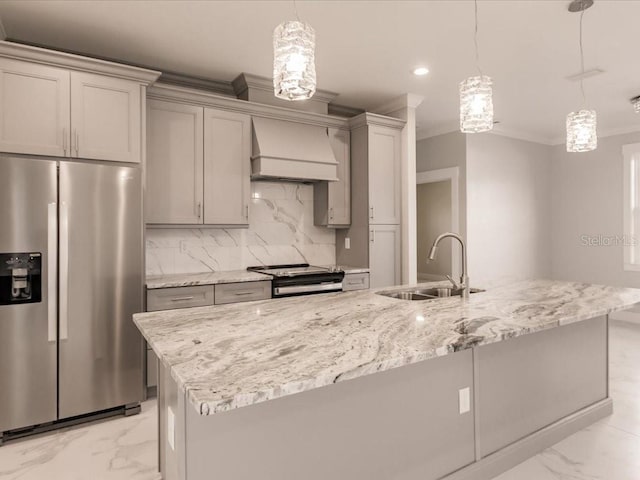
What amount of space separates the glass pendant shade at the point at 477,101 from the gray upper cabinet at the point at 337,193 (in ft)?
7.21

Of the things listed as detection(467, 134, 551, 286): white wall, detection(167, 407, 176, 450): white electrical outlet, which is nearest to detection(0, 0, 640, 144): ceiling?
detection(467, 134, 551, 286): white wall

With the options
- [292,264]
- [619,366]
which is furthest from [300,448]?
[619,366]

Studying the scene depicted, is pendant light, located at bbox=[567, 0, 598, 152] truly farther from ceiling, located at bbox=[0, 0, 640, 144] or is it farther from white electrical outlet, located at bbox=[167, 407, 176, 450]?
white electrical outlet, located at bbox=[167, 407, 176, 450]

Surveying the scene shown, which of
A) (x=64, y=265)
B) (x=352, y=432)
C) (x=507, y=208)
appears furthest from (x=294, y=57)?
(x=507, y=208)

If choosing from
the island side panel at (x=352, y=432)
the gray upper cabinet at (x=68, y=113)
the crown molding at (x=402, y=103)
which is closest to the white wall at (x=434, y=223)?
the crown molding at (x=402, y=103)

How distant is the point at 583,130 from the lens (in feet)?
8.38

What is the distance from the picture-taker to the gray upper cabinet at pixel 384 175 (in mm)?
4266

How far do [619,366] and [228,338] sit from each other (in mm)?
3939

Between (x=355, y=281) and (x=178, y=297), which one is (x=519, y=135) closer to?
(x=355, y=281)

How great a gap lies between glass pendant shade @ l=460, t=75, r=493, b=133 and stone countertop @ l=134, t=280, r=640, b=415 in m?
0.99

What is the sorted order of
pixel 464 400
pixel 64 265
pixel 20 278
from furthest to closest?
pixel 64 265 < pixel 20 278 < pixel 464 400

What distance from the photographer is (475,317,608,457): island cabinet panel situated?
211 cm

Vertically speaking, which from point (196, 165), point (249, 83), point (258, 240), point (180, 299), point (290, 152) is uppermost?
point (249, 83)

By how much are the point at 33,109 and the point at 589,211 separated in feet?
22.0
